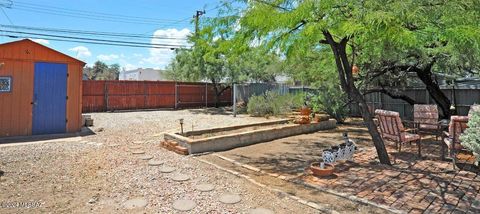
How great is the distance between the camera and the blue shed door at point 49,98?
780 cm

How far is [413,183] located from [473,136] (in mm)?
1141

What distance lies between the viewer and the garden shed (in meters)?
7.42

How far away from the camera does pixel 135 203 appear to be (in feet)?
11.5

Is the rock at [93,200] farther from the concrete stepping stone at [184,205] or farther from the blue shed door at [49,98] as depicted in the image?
the blue shed door at [49,98]

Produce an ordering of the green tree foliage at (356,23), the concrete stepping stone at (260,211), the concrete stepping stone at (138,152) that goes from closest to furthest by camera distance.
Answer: the concrete stepping stone at (260,211) < the green tree foliage at (356,23) < the concrete stepping stone at (138,152)

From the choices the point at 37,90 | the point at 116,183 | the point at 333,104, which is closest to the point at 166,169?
the point at 116,183

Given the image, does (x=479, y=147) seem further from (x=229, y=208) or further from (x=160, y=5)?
(x=160, y=5)

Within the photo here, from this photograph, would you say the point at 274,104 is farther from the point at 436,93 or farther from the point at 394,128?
the point at 394,128

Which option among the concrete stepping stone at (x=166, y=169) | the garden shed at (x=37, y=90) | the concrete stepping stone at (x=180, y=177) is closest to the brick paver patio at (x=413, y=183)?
the concrete stepping stone at (x=180, y=177)

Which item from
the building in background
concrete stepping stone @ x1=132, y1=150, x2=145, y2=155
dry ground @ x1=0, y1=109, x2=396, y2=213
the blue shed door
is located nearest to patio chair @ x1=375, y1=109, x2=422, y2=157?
dry ground @ x1=0, y1=109, x2=396, y2=213

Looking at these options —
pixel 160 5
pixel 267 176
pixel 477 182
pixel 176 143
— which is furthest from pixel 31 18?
pixel 477 182

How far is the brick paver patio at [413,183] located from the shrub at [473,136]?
489 millimetres

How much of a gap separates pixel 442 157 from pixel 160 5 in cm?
1583

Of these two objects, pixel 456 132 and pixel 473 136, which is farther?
pixel 456 132
